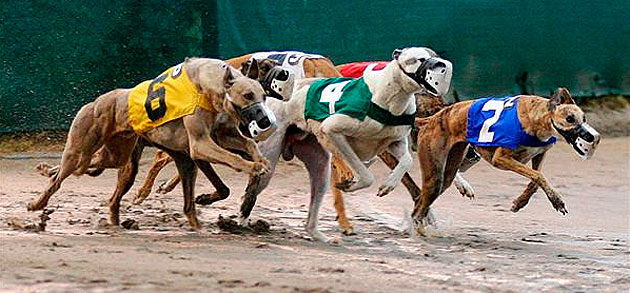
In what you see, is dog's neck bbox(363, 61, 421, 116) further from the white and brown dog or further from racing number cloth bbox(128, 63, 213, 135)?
racing number cloth bbox(128, 63, 213, 135)

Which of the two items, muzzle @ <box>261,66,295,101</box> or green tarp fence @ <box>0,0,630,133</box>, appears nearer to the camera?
muzzle @ <box>261,66,295,101</box>

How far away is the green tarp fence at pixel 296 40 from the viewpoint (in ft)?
37.4

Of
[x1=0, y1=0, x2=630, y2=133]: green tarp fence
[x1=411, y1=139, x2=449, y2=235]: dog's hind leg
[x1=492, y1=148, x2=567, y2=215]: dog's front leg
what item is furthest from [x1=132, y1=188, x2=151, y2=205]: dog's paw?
[x1=0, y1=0, x2=630, y2=133]: green tarp fence

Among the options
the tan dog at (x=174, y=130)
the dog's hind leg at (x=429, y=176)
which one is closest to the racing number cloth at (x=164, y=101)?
the tan dog at (x=174, y=130)

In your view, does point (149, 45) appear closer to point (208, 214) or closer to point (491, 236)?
point (208, 214)

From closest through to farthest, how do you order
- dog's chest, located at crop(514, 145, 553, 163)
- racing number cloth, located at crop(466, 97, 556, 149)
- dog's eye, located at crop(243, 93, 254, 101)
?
1. dog's eye, located at crop(243, 93, 254, 101)
2. racing number cloth, located at crop(466, 97, 556, 149)
3. dog's chest, located at crop(514, 145, 553, 163)

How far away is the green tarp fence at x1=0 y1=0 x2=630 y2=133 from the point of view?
11.4 metres

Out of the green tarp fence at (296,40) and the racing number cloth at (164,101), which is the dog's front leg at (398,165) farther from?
the green tarp fence at (296,40)

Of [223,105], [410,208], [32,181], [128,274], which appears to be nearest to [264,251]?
[223,105]

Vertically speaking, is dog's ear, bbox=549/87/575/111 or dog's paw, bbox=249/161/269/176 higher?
dog's paw, bbox=249/161/269/176

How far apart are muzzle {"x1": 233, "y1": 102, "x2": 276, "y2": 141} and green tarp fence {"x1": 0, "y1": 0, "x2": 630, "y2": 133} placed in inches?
203

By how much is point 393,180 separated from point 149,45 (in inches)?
202

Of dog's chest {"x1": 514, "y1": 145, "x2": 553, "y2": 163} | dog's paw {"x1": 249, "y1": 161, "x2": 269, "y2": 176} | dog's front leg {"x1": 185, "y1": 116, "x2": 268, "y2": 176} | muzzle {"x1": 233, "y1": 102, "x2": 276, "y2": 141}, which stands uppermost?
muzzle {"x1": 233, "y1": 102, "x2": 276, "y2": 141}

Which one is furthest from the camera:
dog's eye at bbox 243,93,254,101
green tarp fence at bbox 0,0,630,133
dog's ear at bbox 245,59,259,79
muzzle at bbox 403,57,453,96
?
green tarp fence at bbox 0,0,630,133
